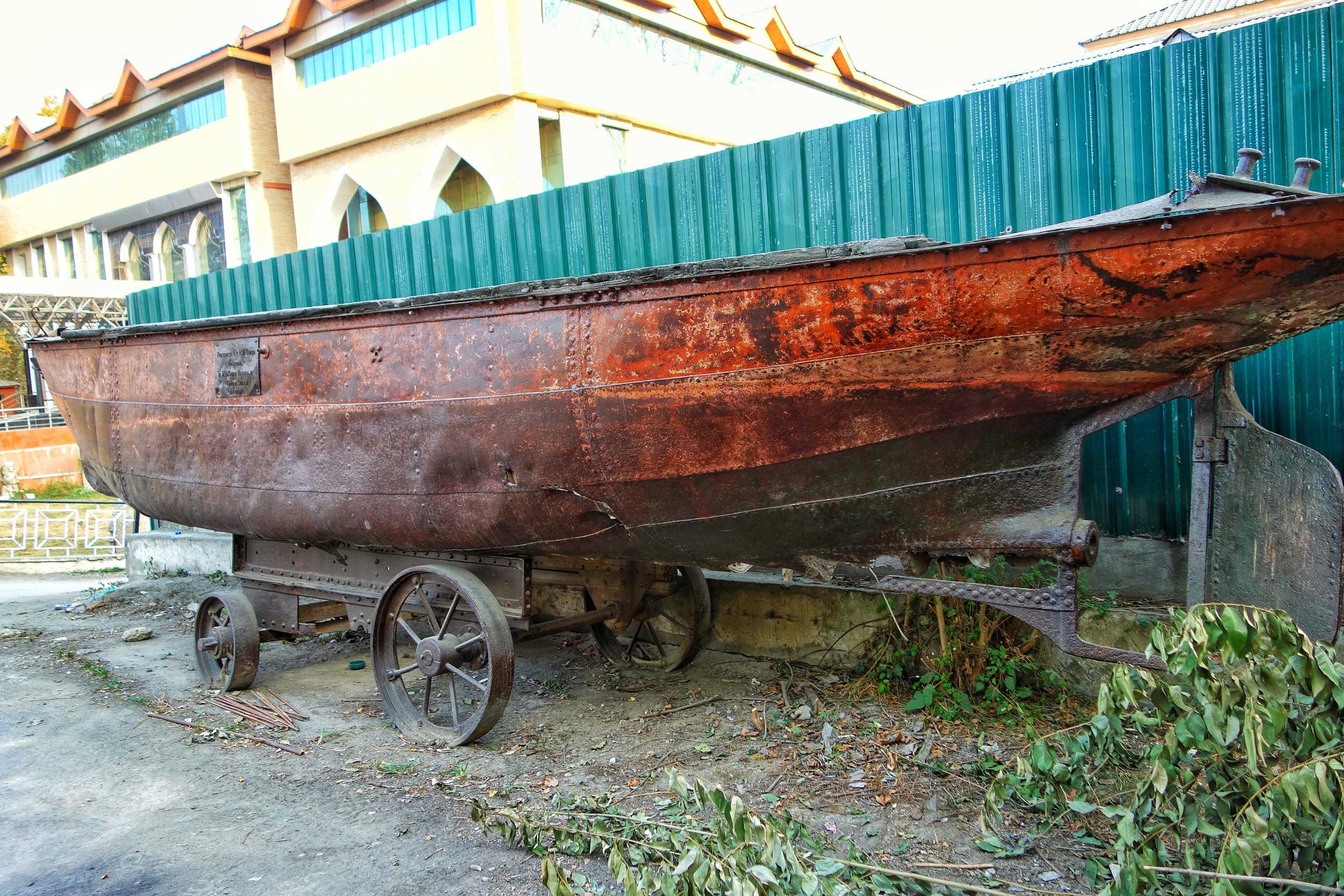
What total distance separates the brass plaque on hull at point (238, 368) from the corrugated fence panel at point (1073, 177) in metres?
2.58

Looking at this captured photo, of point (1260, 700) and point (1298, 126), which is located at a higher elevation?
point (1298, 126)

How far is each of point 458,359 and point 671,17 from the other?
1668 centimetres

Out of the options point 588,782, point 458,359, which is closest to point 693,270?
point 458,359

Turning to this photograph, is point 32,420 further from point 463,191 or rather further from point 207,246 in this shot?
point 463,191

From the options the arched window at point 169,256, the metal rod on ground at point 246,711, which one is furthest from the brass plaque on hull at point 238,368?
the arched window at point 169,256

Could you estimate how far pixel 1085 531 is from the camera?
304cm

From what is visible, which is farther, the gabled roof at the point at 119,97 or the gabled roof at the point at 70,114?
the gabled roof at the point at 70,114

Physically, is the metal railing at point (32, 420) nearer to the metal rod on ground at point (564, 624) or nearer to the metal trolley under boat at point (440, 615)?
the metal trolley under boat at point (440, 615)

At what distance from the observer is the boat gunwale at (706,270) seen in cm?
266

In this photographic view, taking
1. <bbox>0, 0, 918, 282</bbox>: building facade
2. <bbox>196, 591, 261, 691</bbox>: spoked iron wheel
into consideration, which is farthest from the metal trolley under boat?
<bbox>0, 0, 918, 282</bbox>: building facade

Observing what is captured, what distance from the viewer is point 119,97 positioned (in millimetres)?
23719

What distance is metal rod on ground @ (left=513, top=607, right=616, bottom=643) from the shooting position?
4.31 m

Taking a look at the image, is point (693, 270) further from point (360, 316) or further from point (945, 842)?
point (945, 842)

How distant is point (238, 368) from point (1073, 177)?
4387mm
